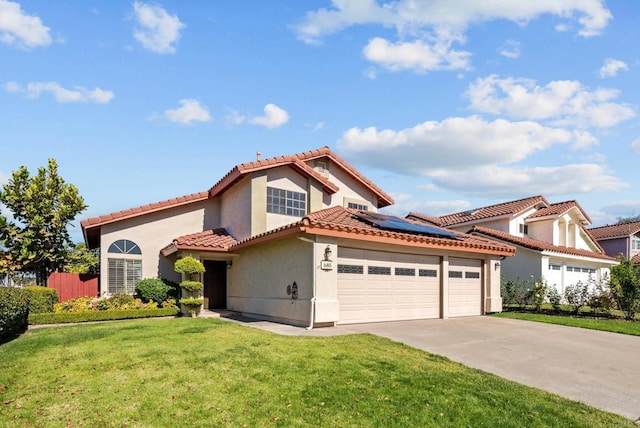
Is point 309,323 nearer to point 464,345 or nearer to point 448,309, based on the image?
point 464,345

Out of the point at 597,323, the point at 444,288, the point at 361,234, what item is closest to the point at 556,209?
the point at 597,323

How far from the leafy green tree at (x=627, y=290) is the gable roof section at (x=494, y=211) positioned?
9333mm

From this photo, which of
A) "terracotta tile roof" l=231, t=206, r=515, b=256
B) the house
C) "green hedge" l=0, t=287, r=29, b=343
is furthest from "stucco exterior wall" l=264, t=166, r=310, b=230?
"green hedge" l=0, t=287, r=29, b=343

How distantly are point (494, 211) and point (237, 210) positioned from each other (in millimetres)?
18531

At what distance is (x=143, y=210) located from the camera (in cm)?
1825

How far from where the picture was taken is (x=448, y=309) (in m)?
15.9

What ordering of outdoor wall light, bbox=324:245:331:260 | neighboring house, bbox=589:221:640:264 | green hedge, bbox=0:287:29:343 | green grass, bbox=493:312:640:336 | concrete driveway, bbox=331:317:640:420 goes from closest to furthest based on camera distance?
concrete driveway, bbox=331:317:640:420 < green hedge, bbox=0:287:29:343 < outdoor wall light, bbox=324:245:331:260 < green grass, bbox=493:312:640:336 < neighboring house, bbox=589:221:640:264

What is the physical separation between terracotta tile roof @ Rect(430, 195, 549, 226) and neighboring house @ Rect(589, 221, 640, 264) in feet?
39.0

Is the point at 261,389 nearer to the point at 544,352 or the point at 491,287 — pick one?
the point at 544,352

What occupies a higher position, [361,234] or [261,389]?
[361,234]

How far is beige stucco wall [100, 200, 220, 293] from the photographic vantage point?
1778 centimetres

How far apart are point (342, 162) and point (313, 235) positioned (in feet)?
31.1

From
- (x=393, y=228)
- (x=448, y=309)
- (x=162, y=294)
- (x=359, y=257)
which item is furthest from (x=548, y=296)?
(x=162, y=294)

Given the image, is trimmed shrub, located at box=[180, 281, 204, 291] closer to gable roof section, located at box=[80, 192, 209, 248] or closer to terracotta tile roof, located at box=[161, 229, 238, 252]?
terracotta tile roof, located at box=[161, 229, 238, 252]
